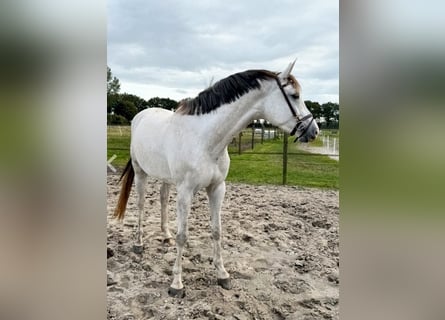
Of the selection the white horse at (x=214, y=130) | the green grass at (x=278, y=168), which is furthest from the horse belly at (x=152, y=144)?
the green grass at (x=278, y=168)

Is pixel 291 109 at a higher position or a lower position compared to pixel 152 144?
higher

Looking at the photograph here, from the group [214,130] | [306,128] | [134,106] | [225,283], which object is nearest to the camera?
[306,128]

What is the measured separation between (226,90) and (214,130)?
0.16m

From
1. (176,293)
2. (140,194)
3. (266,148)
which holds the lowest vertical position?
(176,293)

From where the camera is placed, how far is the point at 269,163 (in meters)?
1.46

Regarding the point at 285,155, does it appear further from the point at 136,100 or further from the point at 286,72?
the point at 136,100

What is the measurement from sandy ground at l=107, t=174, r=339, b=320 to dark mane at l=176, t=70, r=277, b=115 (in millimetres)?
484

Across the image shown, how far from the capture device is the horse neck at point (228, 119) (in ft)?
3.67

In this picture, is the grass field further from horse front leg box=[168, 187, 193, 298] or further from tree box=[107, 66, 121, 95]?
horse front leg box=[168, 187, 193, 298]

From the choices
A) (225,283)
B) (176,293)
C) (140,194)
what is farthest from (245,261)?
(140,194)
